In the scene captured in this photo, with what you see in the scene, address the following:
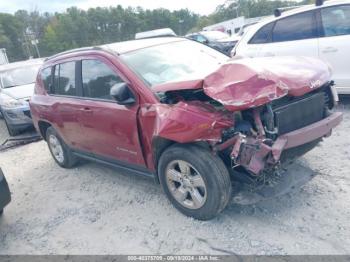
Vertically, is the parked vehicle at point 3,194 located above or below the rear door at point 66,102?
below

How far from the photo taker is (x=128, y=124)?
11.8 ft

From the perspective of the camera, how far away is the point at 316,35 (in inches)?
226

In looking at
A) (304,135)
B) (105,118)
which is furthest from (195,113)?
(105,118)

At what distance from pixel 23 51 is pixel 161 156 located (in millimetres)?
68944

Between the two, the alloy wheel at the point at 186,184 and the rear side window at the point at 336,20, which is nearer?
the alloy wheel at the point at 186,184

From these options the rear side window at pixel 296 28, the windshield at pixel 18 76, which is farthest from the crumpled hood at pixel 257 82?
the windshield at pixel 18 76

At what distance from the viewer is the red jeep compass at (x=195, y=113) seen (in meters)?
2.81

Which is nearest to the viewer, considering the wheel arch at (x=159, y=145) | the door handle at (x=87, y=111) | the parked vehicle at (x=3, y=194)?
the wheel arch at (x=159, y=145)

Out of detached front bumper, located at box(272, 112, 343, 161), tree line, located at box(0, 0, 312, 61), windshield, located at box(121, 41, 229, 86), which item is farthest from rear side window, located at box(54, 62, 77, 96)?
tree line, located at box(0, 0, 312, 61)

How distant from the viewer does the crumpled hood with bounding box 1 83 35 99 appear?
8.22m

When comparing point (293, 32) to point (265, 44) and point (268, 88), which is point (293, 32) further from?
point (268, 88)

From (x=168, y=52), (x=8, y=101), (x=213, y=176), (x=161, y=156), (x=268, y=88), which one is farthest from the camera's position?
(x=8, y=101)

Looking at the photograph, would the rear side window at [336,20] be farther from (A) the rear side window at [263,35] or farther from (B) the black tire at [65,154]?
(B) the black tire at [65,154]

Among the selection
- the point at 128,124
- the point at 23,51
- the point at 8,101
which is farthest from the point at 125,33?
the point at 128,124
